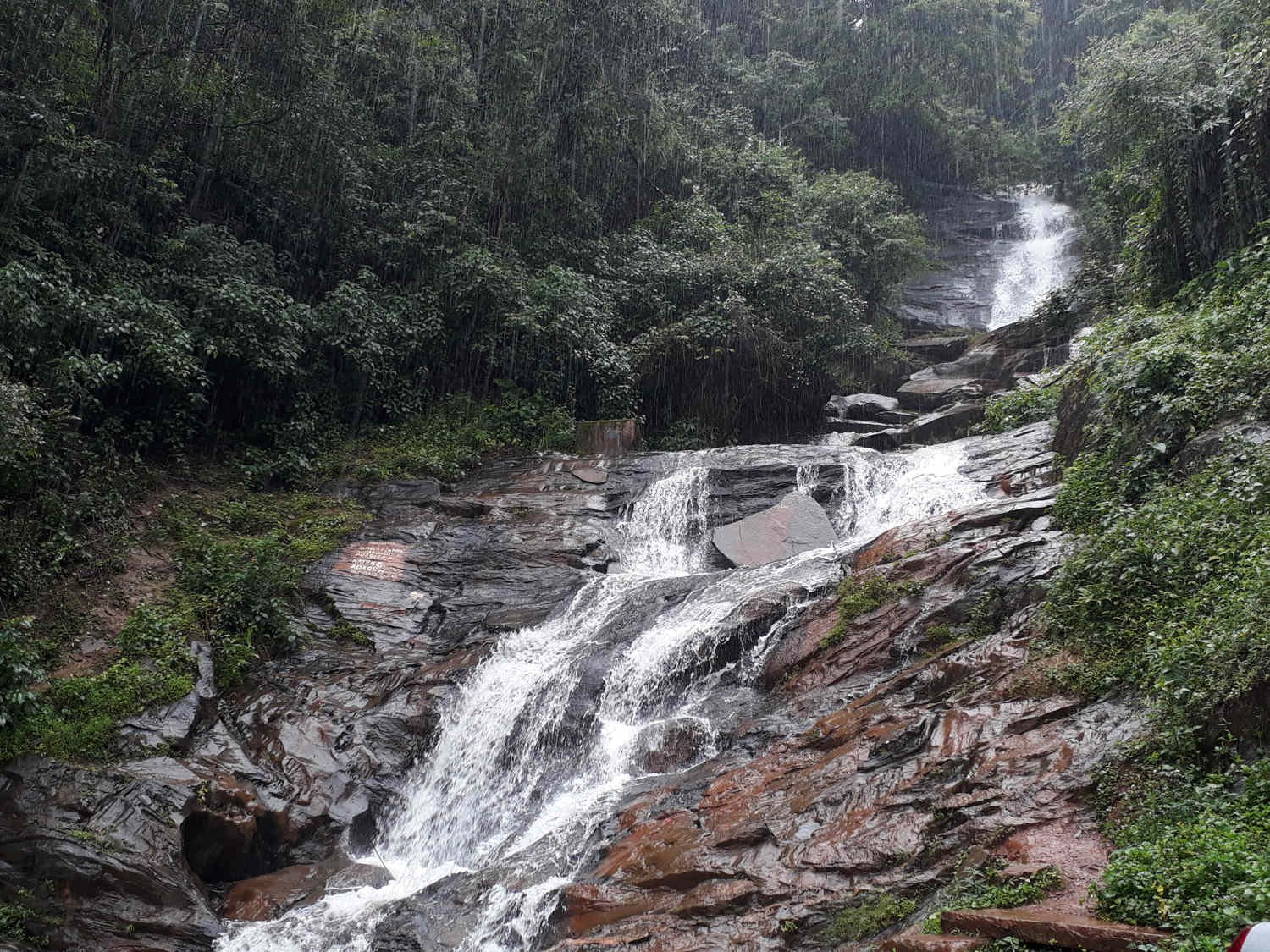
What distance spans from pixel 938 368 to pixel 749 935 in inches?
786

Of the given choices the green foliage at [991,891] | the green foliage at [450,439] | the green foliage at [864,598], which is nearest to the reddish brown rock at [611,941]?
the green foliage at [991,891]

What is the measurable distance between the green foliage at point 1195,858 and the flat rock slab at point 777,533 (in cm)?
809

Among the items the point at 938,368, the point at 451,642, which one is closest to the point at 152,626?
the point at 451,642

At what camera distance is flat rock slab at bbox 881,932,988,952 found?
4328mm

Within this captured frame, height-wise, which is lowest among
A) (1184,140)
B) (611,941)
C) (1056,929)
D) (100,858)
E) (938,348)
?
(611,941)

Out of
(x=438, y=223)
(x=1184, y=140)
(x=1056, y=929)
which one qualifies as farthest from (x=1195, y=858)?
(x=438, y=223)

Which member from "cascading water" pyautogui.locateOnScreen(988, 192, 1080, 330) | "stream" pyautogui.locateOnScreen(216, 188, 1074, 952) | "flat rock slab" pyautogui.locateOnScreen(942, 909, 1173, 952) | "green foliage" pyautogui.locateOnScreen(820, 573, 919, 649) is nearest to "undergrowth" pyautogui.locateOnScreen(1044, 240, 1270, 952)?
"flat rock slab" pyautogui.locateOnScreen(942, 909, 1173, 952)

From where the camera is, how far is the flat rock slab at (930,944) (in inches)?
170

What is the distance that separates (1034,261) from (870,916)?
30.4 m

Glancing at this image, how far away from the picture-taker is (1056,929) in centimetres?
408

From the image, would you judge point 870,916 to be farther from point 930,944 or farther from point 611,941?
point 611,941

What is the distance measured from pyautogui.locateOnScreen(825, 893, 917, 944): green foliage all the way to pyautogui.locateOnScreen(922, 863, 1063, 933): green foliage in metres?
0.27

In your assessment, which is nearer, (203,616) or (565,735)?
(565,735)

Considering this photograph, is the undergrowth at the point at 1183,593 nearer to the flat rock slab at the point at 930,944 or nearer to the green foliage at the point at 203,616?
the flat rock slab at the point at 930,944
